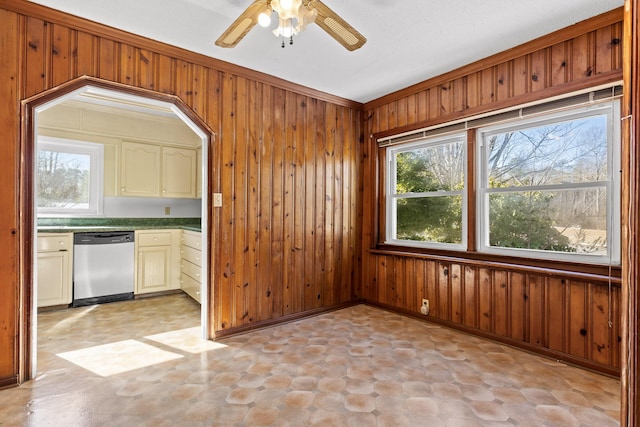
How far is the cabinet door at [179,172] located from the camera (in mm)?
4605

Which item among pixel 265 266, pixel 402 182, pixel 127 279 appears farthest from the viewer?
pixel 127 279

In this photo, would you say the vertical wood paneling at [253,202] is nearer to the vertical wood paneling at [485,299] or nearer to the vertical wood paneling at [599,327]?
the vertical wood paneling at [485,299]

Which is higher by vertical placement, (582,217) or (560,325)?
(582,217)

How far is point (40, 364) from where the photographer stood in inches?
90.7

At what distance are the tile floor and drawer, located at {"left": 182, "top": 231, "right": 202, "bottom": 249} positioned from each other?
106 centimetres

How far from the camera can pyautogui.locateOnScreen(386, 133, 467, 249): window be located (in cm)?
320

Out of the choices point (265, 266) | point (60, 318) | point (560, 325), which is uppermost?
point (265, 266)

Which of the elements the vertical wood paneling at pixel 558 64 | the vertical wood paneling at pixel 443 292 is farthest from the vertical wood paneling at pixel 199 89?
the vertical wood paneling at pixel 558 64

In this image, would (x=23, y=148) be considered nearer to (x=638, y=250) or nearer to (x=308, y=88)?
(x=308, y=88)

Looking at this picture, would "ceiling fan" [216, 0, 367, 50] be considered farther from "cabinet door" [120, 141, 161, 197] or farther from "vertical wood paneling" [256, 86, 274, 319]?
"cabinet door" [120, 141, 161, 197]

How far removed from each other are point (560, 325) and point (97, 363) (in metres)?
3.43

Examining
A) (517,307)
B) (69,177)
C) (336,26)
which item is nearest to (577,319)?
(517,307)

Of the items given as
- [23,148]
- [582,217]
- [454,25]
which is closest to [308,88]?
[454,25]

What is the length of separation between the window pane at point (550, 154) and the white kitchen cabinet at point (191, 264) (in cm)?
322
